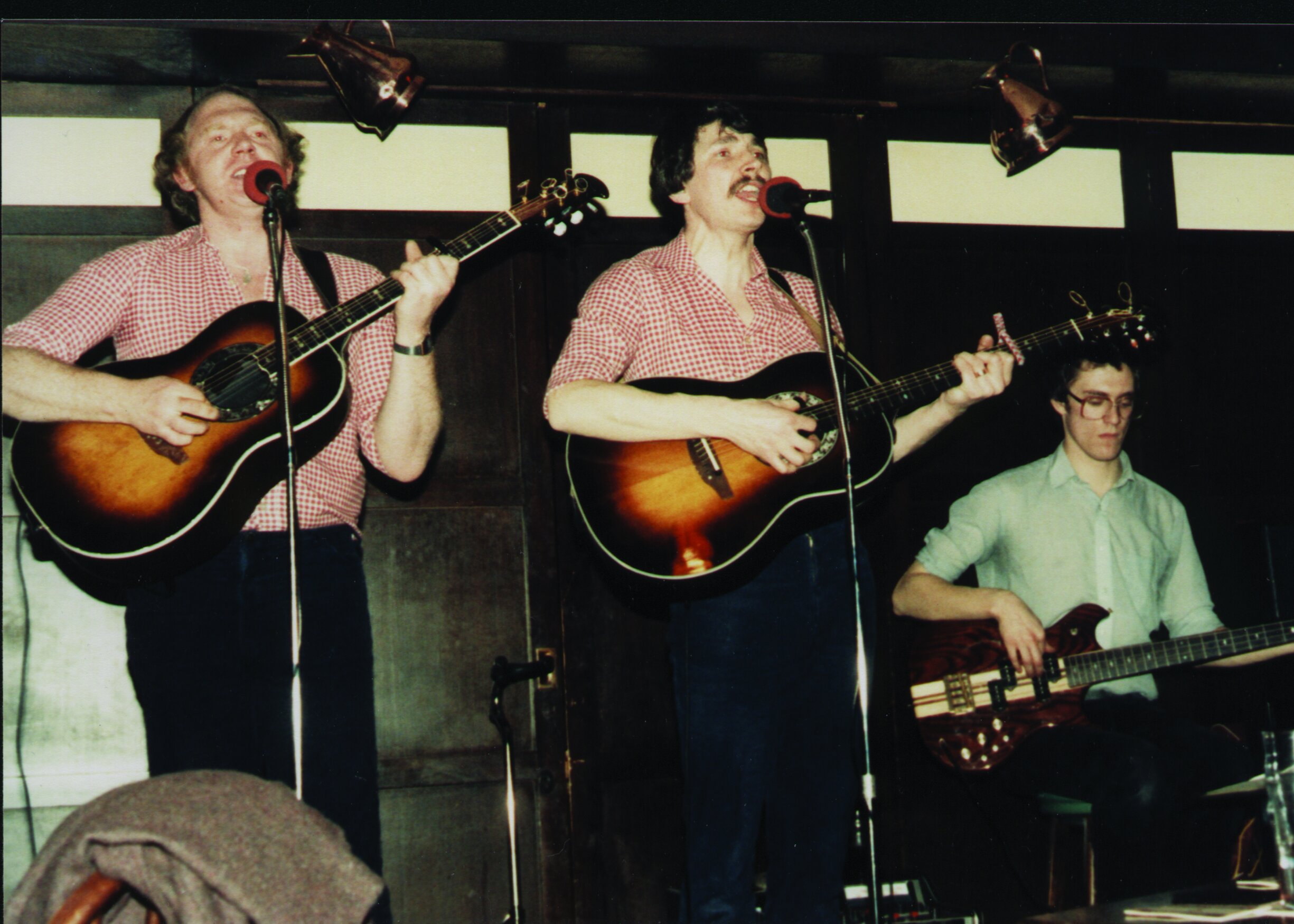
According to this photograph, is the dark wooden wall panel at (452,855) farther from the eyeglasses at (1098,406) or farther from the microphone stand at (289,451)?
the eyeglasses at (1098,406)

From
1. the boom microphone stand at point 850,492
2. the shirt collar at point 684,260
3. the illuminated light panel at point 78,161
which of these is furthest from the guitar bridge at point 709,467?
the illuminated light panel at point 78,161

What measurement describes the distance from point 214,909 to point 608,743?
7.29 feet

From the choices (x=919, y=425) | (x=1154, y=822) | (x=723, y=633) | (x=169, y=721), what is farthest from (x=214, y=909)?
(x=1154, y=822)

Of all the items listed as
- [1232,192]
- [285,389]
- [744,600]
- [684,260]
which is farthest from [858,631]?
[1232,192]

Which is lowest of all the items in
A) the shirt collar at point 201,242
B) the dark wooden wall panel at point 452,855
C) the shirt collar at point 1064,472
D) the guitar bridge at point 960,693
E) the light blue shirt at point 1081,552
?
the dark wooden wall panel at point 452,855

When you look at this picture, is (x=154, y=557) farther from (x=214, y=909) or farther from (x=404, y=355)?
(x=214, y=909)

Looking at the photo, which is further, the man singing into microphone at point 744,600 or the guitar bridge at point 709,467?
the guitar bridge at point 709,467

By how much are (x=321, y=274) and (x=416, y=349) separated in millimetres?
358

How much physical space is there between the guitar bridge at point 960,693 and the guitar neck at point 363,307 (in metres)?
1.59

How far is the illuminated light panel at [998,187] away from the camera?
12.1 ft

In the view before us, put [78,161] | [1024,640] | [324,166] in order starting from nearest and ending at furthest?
1. [1024,640]
2. [78,161]
3. [324,166]

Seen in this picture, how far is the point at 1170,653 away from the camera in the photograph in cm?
308

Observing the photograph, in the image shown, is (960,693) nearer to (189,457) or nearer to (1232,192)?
(189,457)

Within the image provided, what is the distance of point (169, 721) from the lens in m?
2.27
